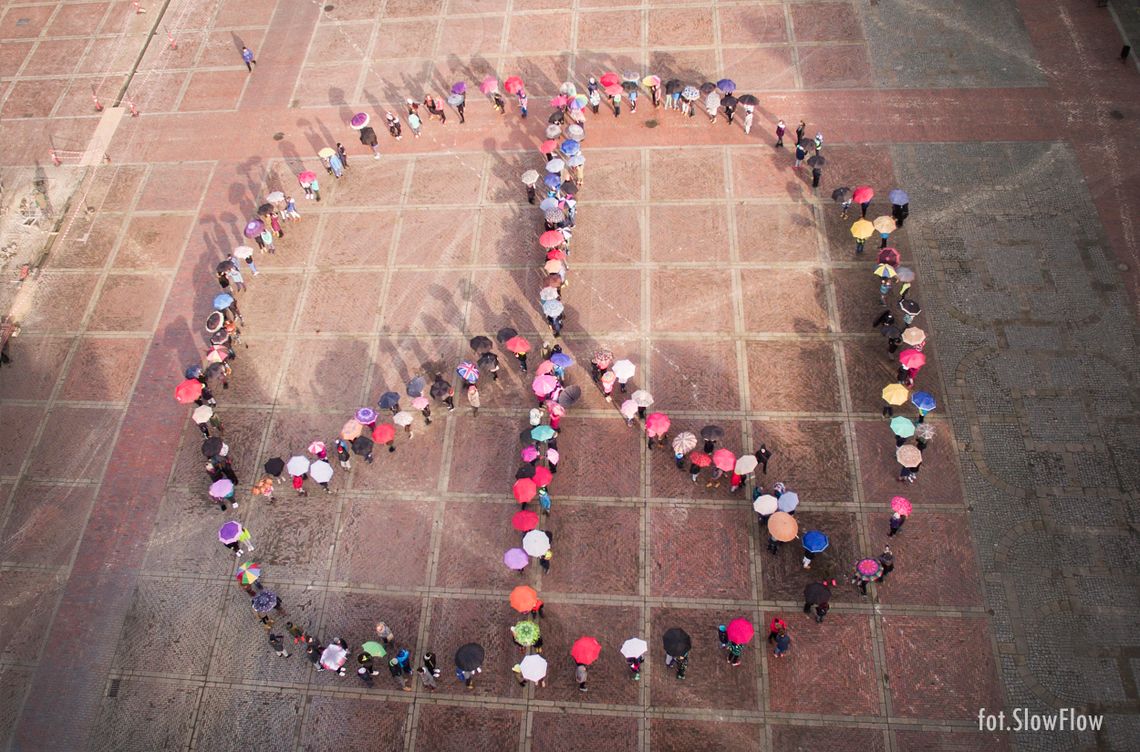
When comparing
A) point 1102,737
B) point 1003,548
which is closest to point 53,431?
point 1003,548

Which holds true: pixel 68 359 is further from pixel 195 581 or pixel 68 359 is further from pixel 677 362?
pixel 677 362

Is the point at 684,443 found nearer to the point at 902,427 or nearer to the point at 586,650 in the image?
the point at 902,427

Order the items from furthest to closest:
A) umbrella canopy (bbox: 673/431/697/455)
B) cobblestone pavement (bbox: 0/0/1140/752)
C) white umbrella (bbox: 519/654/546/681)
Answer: umbrella canopy (bbox: 673/431/697/455) → cobblestone pavement (bbox: 0/0/1140/752) → white umbrella (bbox: 519/654/546/681)

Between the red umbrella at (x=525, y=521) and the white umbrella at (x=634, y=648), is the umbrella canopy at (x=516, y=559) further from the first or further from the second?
the white umbrella at (x=634, y=648)

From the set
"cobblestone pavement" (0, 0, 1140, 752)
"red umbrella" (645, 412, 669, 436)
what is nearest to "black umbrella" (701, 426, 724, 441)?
"red umbrella" (645, 412, 669, 436)

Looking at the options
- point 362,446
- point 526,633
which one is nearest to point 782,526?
point 526,633

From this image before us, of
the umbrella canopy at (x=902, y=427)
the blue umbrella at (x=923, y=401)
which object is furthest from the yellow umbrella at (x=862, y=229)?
the umbrella canopy at (x=902, y=427)

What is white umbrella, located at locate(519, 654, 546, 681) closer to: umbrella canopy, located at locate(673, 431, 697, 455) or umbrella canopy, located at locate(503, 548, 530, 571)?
umbrella canopy, located at locate(503, 548, 530, 571)

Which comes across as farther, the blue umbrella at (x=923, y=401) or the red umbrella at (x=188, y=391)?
the red umbrella at (x=188, y=391)
